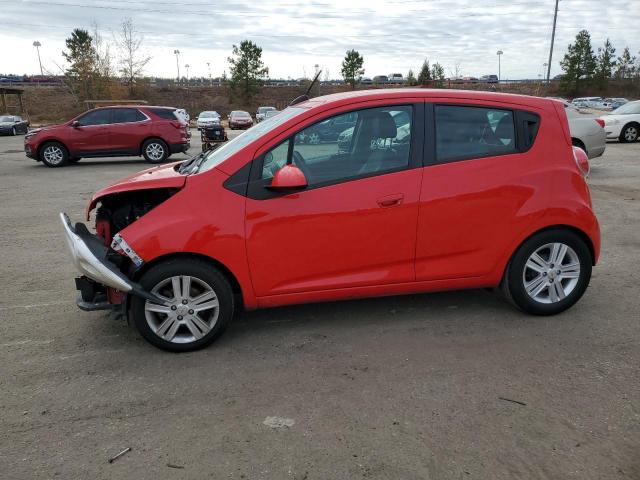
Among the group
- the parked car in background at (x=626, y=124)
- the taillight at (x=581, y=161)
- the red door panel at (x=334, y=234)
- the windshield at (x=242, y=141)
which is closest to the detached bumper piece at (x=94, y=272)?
the red door panel at (x=334, y=234)

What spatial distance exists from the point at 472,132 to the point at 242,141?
1761mm

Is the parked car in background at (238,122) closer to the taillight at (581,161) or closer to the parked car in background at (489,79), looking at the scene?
the taillight at (581,161)

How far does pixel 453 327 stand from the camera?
4.12m

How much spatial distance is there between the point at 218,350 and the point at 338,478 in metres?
1.58

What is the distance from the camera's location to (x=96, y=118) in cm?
1532

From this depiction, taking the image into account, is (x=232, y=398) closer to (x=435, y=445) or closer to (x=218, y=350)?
(x=218, y=350)

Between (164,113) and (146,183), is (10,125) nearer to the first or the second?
(164,113)

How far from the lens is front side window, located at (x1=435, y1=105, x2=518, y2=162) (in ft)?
13.1

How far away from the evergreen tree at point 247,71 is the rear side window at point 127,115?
5452 centimetres

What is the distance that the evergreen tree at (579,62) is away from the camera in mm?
73375

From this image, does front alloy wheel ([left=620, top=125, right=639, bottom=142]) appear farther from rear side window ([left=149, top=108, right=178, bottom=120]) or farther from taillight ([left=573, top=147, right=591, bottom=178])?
taillight ([left=573, top=147, right=591, bottom=178])

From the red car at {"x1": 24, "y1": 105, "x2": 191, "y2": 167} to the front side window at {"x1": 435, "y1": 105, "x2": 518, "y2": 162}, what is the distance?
13059 mm

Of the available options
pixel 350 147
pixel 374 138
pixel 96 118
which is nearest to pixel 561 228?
pixel 374 138

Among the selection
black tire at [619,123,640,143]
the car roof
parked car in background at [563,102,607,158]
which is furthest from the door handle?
black tire at [619,123,640,143]
